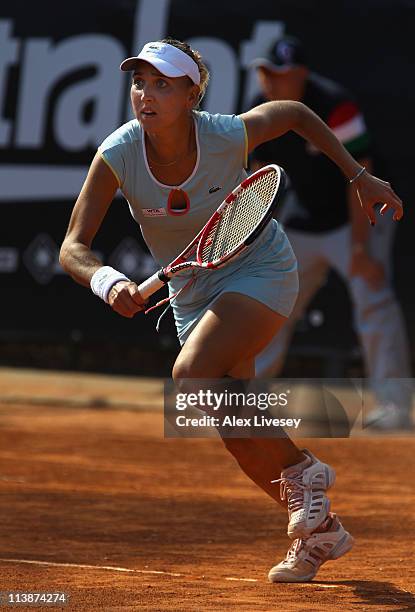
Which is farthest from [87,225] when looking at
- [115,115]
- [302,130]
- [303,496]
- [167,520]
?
[115,115]

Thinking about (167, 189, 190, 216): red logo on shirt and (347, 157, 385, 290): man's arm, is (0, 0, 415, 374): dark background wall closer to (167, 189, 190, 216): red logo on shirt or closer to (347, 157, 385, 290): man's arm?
(347, 157, 385, 290): man's arm

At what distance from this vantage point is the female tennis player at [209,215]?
4.46 m

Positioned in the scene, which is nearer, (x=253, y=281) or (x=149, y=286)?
(x=149, y=286)

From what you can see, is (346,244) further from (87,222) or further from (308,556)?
(87,222)

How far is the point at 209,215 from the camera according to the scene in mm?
4680

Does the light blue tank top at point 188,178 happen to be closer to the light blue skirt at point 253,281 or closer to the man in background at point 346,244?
the light blue skirt at point 253,281

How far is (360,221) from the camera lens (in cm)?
978

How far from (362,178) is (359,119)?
214 inches

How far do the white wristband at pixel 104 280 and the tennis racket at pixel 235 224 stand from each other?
17cm

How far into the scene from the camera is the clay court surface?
14.7ft

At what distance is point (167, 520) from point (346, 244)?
410 centimetres

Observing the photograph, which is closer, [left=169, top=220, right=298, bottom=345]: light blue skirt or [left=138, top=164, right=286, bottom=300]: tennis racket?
[left=138, top=164, right=286, bottom=300]: tennis racket

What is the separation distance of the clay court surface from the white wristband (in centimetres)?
95

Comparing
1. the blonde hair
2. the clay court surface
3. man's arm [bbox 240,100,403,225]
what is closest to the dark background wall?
the clay court surface
